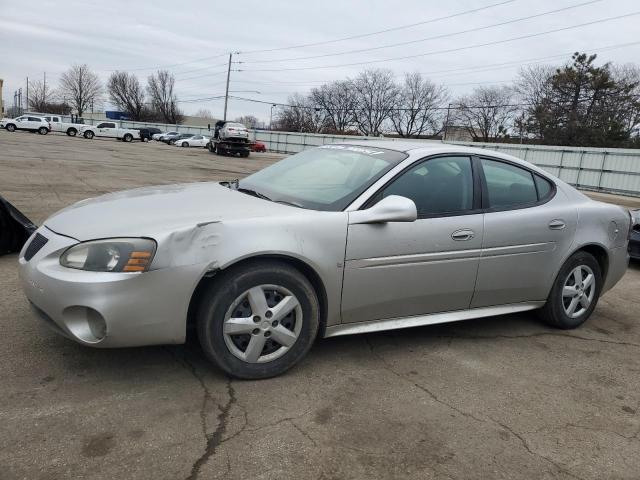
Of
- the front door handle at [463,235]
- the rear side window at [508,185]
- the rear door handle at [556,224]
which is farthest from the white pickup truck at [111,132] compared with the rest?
the front door handle at [463,235]

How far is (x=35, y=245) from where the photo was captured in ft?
10.4

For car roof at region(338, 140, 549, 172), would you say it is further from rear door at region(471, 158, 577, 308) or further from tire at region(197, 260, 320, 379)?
tire at region(197, 260, 320, 379)

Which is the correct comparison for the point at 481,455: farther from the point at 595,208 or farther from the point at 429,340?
the point at 595,208

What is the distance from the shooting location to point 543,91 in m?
51.7

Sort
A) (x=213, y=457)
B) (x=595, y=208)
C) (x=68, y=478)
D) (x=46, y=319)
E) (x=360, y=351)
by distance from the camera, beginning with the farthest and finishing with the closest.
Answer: (x=595, y=208) → (x=360, y=351) → (x=46, y=319) → (x=213, y=457) → (x=68, y=478)

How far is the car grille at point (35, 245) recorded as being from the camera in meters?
3.09

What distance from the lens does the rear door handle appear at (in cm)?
414

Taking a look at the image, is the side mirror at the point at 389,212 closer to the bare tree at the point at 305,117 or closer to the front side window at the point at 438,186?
the front side window at the point at 438,186

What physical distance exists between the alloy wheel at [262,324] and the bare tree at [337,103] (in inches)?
3091

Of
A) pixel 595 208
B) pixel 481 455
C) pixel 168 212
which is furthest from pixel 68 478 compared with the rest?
pixel 595 208

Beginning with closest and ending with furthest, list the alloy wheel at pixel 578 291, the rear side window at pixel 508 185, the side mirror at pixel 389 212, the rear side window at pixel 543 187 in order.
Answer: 1. the side mirror at pixel 389 212
2. the rear side window at pixel 508 185
3. the rear side window at pixel 543 187
4. the alloy wheel at pixel 578 291

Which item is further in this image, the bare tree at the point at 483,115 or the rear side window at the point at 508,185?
the bare tree at the point at 483,115

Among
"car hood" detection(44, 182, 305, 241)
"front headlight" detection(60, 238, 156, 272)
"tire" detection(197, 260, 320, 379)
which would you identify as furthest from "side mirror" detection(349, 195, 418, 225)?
"front headlight" detection(60, 238, 156, 272)

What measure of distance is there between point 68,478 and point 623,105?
4976 cm
